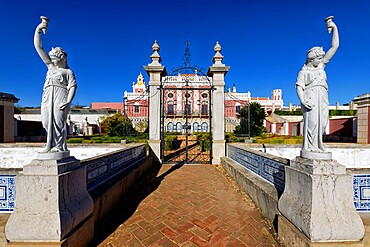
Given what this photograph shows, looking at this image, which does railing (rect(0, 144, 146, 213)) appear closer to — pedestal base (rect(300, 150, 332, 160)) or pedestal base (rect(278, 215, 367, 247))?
pedestal base (rect(278, 215, 367, 247))

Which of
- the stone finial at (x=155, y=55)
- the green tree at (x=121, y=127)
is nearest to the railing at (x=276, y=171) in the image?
the stone finial at (x=155, y=55)

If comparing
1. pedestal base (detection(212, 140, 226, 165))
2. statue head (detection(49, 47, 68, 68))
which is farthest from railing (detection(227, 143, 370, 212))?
statue head (detection(49, 47, 68, 68))

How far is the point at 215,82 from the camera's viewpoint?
7.81m

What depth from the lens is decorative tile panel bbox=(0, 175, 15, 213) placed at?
8.73ft

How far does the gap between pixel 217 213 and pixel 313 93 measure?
264cm

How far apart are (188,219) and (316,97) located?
2798 millimetres

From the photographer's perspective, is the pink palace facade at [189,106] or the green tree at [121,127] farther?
the pink palace facade at [189,106]

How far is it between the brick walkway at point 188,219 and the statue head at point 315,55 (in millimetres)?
2591

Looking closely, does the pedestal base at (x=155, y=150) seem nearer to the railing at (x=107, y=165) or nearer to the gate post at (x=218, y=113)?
Answer: the railing at (x=107, y=165)

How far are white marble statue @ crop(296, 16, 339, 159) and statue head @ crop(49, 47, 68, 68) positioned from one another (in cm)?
326

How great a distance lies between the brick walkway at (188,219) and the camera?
9.36ft

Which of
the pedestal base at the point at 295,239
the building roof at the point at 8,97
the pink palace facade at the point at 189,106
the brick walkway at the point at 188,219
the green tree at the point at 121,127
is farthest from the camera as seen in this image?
the pink palace facade at the point at 189,106

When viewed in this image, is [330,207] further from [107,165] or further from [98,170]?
A: [107,165]

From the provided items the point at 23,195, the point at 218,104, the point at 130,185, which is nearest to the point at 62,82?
the point at 23,195
